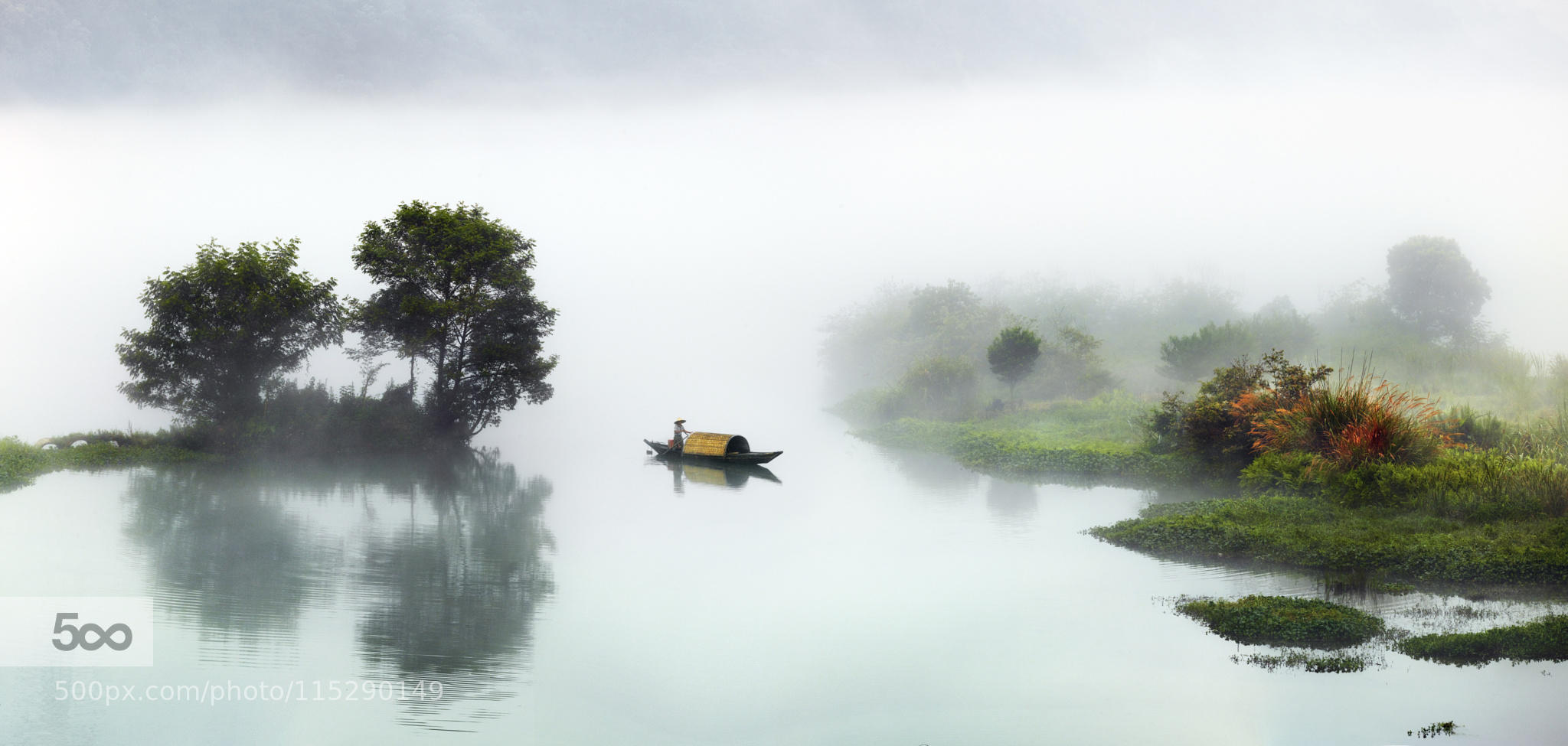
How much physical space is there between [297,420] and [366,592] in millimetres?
17251

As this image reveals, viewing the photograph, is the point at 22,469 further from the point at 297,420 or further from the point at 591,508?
the point at 591,508

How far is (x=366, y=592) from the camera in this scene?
10164 mm

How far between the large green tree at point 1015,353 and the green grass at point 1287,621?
2369cm

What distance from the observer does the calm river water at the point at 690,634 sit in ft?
21.6

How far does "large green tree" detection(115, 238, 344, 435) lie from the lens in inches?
886

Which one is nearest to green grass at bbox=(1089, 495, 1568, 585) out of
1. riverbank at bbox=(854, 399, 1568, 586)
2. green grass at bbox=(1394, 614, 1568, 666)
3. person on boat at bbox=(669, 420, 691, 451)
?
riverbank at bbox=(854, 399, 1568, 586)

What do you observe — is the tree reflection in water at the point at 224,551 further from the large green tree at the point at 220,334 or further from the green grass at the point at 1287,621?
the green grass at the point at 1287,621

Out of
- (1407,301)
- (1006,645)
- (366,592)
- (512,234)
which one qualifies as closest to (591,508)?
(366,592)

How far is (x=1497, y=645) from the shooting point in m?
7.75

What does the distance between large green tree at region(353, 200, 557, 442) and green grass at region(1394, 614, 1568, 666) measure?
24.9 m

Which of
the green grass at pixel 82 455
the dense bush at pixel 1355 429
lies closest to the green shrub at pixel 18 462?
A: the green grass at pixel 82 455

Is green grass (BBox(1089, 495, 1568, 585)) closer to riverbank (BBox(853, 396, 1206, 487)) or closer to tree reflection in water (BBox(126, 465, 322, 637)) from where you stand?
riverbank (BBox(853, 396, 1206, 487))

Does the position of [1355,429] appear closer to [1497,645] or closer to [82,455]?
[1497,645]

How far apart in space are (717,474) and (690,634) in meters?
14.9
